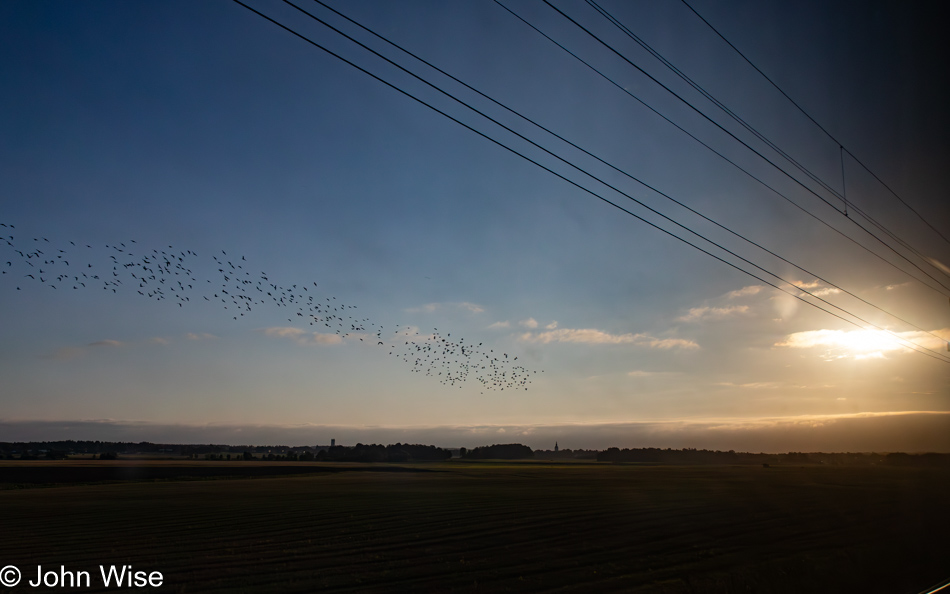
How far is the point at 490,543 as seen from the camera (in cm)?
2005

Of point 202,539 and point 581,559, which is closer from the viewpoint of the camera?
point 581,559

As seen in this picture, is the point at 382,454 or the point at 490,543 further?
the point at 382,454

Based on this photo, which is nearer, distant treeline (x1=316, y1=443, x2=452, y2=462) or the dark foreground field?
the dark foreground field

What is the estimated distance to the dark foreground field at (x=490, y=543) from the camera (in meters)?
14.8

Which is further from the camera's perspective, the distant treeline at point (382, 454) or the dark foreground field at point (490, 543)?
the distant treeline at point (382, 454)

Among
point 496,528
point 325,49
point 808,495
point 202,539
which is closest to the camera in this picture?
point 325,49

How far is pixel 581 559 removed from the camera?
17.5 m

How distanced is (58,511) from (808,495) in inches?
2010

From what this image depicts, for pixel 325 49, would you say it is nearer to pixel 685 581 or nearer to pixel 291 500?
pixel 685 581

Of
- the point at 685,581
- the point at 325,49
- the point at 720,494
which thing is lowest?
the point at 720,494

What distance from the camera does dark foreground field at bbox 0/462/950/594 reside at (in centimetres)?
1484

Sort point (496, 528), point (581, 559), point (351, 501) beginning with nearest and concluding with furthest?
point (581, 559), point (496, 528), point (351, 501)

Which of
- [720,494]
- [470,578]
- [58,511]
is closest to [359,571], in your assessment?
[470,578]

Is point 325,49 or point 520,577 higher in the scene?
point 325,49
